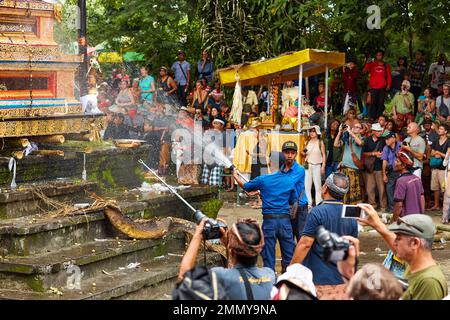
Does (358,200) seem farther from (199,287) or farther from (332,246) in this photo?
(199,287)

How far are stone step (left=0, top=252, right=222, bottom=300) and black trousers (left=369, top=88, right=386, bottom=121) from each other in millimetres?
8849

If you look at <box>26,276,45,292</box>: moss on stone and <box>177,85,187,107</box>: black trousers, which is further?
<box>177,85,187,107</box>: black trousers

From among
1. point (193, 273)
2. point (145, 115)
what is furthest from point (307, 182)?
point (193, 273)

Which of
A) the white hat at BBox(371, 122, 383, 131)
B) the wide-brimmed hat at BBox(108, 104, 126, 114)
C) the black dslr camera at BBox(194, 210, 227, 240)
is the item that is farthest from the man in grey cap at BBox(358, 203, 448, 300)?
the wide-brimmed hat at BBox(108, 104, 126, 114)

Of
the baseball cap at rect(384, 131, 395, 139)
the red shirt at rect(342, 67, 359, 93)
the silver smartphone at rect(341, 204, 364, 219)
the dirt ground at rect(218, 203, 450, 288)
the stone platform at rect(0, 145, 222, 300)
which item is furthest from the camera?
the red shirt at rect(342, 67, 359, 93)

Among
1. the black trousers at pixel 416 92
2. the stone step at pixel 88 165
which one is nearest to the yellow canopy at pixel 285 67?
the black trousers at pixel 416 92

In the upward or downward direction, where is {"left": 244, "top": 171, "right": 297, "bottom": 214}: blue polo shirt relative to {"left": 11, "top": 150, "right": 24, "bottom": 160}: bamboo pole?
downward

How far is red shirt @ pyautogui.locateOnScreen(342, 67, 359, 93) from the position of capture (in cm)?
1900

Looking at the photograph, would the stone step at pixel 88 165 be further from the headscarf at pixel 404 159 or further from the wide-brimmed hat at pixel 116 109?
the wide-brimmed hat at pixel 116 109

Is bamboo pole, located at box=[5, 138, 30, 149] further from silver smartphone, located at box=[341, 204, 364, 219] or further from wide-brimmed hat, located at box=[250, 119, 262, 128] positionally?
wide-brimmed hat, located at box=[250, 119, 262, 128]

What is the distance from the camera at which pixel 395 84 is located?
1880cm

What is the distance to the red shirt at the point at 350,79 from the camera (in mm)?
19000

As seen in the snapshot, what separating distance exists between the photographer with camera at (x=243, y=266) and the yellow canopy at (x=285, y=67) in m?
10.3

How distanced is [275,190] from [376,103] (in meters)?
9.31
